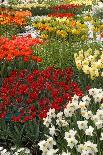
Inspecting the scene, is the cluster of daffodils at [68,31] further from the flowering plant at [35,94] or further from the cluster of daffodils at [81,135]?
the cluster of daffodils at [81,135]

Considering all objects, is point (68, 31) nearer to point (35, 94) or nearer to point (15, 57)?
point (15, 57)

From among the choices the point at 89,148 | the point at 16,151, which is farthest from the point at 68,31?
the point at 89,148

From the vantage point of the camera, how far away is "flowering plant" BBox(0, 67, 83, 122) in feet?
23.2

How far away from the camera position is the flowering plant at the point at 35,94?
278 inches

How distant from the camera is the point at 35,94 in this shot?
7.32 m

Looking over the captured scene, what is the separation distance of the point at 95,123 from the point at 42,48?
297 inches

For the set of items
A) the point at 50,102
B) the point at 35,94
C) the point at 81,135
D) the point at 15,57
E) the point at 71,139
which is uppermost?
the point at 15,57

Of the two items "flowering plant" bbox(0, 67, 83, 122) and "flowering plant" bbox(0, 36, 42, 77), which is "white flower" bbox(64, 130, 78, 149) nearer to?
"flowering plant" bbox(0, 67, 83, 122)

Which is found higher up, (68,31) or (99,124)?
(68,31)

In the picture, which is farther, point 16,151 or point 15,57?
point 15,57

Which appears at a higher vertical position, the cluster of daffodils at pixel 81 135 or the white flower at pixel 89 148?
the cluster of daffodils at pixel 81 135

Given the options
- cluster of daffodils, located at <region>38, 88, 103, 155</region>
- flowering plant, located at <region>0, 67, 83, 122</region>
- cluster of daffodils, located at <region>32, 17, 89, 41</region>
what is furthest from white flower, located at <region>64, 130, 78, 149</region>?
cluster of daffodils, located at <region>32, 17, 89, 41</region>

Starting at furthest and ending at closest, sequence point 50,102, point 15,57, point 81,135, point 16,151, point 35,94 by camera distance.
Answer: point 15,57
point 50,102
point 35,94
point 16,151
point 81,135

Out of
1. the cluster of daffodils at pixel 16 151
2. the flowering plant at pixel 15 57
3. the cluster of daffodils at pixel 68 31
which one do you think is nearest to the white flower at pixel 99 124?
the cluster of daffodils at pixel 16 151
